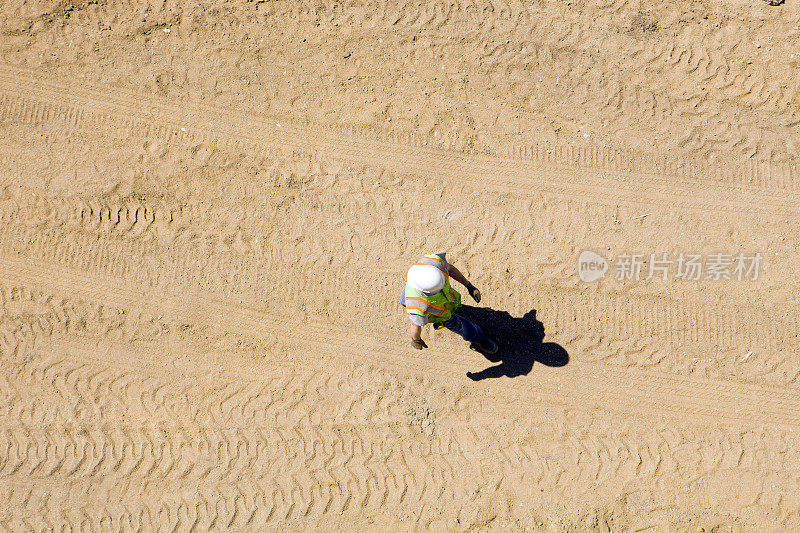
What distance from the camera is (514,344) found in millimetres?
6316

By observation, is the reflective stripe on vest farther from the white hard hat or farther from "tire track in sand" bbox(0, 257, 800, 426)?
"tire track in sand" bbox(0, 257, 800, 426)

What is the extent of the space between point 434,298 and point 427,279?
33 cm

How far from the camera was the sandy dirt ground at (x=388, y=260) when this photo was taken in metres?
5.99

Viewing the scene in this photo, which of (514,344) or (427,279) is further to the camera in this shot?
(514,344)

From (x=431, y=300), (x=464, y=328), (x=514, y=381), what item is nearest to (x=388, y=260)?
(x=464, y=328)

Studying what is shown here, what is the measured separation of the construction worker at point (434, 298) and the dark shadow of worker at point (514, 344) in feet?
1.72

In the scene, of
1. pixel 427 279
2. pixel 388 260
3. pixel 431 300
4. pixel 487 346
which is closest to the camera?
pixel 427 279

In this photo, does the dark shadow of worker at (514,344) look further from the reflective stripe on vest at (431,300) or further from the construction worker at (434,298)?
the reflective stripe on vest at (431,300)

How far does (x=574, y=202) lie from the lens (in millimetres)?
6562

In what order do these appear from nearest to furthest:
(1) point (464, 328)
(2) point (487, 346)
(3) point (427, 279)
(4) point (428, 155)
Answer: (3) point (427, 279) < (1) point (464, 328) < (2) point (487, 346) < (4) point (428, 155)

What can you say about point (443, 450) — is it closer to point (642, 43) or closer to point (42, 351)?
point (42, 351)

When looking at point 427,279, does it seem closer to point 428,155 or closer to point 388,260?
point 388,260

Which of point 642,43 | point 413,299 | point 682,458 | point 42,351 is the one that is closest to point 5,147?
point 42,351

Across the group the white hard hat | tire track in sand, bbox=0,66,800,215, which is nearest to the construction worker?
the white hard hat
